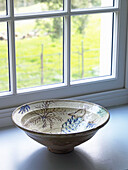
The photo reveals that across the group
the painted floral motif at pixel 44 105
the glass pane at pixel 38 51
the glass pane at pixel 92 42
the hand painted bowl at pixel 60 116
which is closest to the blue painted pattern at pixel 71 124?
the hand painted bowl at pixel 60 116

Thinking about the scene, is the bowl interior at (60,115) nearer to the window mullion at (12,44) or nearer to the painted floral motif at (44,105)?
the painted floral motif at (44,105)

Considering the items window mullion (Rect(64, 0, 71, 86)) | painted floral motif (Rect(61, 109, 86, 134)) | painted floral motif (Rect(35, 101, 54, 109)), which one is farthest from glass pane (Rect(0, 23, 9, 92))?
painted floral motif (Rect(61, 109, 86, 134))

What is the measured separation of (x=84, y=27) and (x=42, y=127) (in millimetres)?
1294

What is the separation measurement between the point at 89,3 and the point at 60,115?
674 mm

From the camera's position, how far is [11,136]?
145cm

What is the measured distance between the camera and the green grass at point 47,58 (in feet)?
9.26

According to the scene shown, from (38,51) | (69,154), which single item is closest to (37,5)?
(69,154)

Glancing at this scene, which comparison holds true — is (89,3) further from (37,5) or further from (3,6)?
(3,6)

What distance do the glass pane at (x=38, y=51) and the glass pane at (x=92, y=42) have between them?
18 centimetres

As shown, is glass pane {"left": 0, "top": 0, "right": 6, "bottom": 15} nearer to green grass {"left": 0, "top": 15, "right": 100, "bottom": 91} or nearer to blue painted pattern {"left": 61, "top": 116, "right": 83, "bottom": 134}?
blue painted pattern {"left": 61, "top": 116, "right": 83, "bottom": 134}

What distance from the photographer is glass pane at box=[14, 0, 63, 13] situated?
1.66 metres

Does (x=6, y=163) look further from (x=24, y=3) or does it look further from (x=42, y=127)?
(x=24, y=3)

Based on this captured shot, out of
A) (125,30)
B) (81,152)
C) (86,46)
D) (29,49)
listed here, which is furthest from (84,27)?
(81,152)

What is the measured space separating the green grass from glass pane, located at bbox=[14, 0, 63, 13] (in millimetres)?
755
